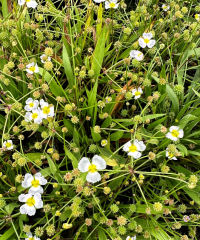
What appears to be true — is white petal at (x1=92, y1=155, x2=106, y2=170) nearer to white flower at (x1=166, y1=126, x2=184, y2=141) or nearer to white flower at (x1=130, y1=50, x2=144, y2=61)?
white flower at (x1=166, y1=126, x2=184, y2=141)

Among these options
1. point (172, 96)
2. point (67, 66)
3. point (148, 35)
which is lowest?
point (172, 96)

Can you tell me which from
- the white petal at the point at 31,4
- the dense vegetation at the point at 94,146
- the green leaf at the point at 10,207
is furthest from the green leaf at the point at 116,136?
the white petal at the point at 31,4

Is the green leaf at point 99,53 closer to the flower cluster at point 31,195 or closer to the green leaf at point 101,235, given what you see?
the flower cluster at point 31,195

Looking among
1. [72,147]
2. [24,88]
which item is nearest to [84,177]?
[72,147]

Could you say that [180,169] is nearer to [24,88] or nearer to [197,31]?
[197,31]

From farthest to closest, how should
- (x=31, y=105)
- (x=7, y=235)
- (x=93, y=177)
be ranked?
(x=31, y=105)
(x=7, y=235)
(x=93, y=177)

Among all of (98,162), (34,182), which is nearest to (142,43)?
(98,162)

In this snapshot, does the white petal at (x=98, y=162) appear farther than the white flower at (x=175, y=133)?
No

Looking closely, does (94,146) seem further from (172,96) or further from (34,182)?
(172,96)

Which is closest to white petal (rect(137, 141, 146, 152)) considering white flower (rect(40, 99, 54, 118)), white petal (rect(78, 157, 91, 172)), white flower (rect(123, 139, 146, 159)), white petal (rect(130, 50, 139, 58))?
white flower (rect(123, 139, 146, 159))
